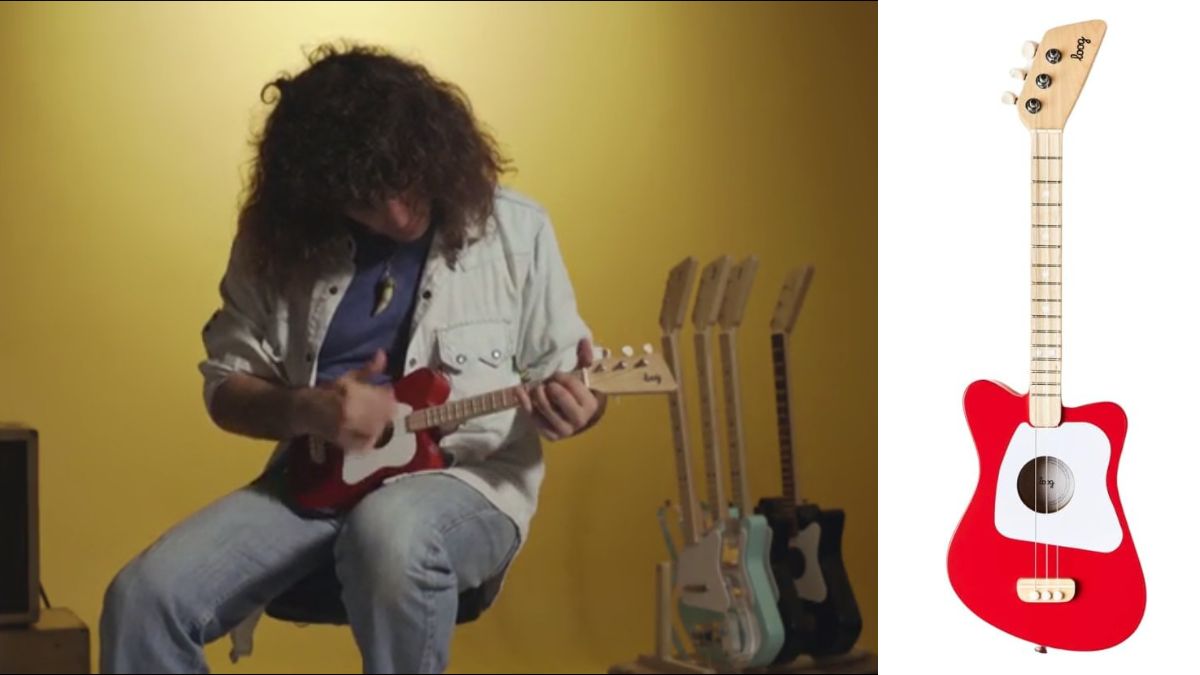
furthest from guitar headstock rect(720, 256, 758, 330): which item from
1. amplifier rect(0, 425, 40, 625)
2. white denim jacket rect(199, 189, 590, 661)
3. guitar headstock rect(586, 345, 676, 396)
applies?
amplifier rect(0, 425, 40, 625)

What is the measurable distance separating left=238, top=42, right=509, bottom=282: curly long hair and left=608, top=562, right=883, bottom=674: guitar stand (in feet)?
2.86

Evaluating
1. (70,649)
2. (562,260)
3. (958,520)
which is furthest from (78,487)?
(958,520)

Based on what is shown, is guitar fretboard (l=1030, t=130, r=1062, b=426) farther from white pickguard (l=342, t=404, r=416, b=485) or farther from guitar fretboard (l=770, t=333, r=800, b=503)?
guitar fretboard (l=770, t=333, r=800, b=503)

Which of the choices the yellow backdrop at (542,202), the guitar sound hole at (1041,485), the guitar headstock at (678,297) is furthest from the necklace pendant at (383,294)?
the guitar sound hole at (1041,485)

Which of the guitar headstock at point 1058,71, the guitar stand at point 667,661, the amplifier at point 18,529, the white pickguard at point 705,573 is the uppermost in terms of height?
the guitar headstock at point 1058,71

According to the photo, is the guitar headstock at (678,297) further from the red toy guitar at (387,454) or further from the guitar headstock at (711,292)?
the red toy guitar at (387,454)

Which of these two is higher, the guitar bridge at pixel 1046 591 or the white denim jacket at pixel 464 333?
the white denim jacket at pixel 464 333

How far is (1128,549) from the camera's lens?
1.19 metres

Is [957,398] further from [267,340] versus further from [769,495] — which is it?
[769,495]

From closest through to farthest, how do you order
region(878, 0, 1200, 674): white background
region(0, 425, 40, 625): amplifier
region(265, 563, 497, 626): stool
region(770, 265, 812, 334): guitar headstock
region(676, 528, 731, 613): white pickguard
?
1. region(878, 0, 1200, 674): white background
2. region(0, 425, 40, 625): amplifier
3. region(265, 563, 497, 626): stool
4. region(676, 528, 731, 613): white pickguard
5. region(770, 265, 812, 334): guitar headstock

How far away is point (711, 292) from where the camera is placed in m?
3.34

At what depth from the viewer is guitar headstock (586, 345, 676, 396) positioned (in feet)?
10.3

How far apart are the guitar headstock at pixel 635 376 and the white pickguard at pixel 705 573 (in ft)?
1.14

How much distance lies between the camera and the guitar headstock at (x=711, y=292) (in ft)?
10.9
